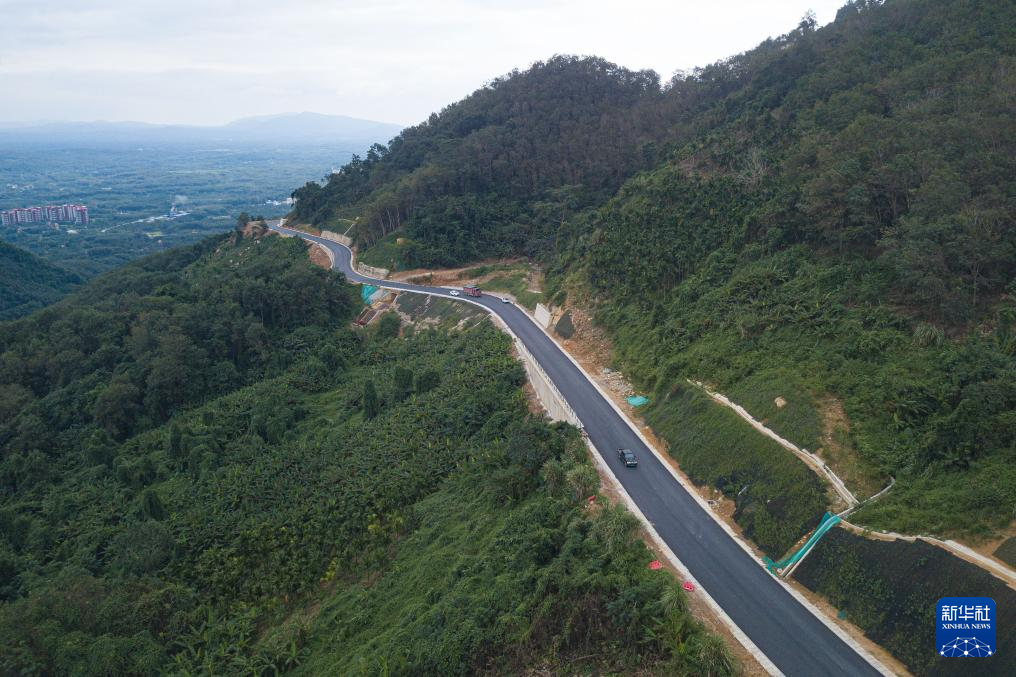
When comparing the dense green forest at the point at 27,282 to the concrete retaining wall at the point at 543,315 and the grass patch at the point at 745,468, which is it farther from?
the grass patch at the point at 745,468

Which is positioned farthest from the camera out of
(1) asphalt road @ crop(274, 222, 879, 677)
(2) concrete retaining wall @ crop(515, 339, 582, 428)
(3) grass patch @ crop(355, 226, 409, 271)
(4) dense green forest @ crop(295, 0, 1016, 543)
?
(3) grass patch @ crop(355, 226, 409, 271)

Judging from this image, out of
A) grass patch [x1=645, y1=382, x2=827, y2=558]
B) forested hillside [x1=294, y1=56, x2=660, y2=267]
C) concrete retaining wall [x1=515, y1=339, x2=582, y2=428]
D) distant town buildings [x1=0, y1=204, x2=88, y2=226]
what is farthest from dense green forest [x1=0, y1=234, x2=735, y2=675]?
distant town buildings [x1=0, y1=204, x2=88, y2=226]

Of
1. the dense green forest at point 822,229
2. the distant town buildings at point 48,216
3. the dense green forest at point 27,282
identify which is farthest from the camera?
the distant town buildings at point 48,216

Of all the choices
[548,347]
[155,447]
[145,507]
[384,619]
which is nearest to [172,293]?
[155,447]

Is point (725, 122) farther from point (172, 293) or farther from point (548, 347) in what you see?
point (172, 293)

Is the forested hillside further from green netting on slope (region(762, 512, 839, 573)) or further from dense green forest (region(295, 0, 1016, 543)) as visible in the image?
green netting on slope (region(762, 512, 839, 573))

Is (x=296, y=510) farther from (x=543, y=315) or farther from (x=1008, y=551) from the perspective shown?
(x=1008, y=551)

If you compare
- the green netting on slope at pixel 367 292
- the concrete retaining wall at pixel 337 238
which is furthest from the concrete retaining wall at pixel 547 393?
the concrete retaining wall at pixel 337 238
